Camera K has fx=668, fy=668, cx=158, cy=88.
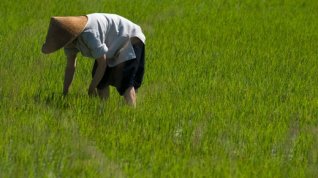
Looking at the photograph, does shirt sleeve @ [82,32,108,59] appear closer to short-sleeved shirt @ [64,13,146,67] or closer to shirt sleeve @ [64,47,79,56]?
short-sleeved shirt @ [64,13,146,67]

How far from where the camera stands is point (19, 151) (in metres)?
2.90

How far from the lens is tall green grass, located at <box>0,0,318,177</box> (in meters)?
2.94

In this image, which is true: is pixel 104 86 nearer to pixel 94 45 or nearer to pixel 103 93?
pixel 103 93

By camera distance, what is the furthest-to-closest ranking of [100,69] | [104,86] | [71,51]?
[104,86] < [71,51] < [100,69]

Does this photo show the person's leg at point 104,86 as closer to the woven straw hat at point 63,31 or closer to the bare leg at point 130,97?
the bare leg at point 130,97

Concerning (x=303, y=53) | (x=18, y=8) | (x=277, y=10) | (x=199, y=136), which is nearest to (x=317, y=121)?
(x=199, y=136)

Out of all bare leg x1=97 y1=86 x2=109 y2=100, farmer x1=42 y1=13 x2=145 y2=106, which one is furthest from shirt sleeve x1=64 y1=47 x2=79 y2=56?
bare leg x1=97 y1=86 x2=109 y2=100

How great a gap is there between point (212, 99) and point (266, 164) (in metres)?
1.33

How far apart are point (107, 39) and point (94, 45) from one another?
23cm

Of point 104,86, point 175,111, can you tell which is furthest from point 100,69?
point 175,111

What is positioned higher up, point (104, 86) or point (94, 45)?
point (94, 45)

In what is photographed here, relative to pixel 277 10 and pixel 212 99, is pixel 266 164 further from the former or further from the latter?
pixel 277 10

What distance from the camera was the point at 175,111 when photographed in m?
3.89

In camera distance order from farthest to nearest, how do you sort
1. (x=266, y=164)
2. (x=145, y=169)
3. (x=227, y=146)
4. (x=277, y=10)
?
(x=277, y=10), (x=227, y=146), (x=266, y=164), (x=145, y=169)
